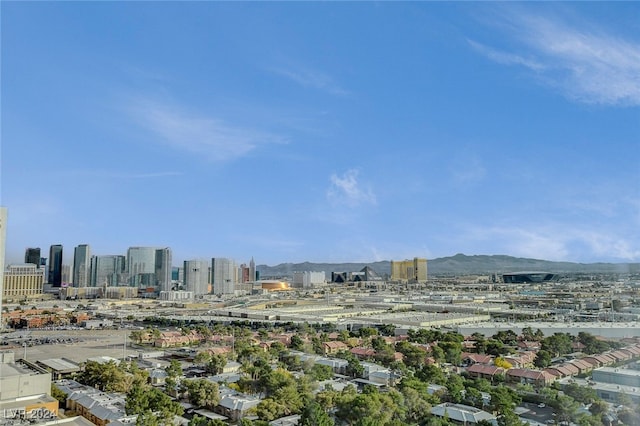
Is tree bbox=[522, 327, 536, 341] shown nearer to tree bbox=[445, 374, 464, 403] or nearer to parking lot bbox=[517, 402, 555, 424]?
parking lot bbox=[517, 402, 555, 424]

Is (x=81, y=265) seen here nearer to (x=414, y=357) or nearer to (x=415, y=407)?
(x=414, y=357)

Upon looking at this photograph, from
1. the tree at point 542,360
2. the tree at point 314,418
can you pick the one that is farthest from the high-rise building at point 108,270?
the tree at point 314,418

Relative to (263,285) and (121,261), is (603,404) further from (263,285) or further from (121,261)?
(121,261)

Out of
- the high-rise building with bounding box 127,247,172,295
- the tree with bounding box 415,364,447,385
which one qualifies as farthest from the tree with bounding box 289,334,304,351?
the high-rise building with bounding box 127,247,172,295

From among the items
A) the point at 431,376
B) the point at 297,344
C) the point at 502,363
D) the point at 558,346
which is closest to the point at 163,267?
the point at 297,344

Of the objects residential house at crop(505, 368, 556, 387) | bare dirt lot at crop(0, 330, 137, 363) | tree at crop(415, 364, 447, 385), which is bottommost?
bare dirt lot at crop(0, 330, 137, 363)

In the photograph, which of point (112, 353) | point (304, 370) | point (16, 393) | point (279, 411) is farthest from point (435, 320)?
point (16, 393)
